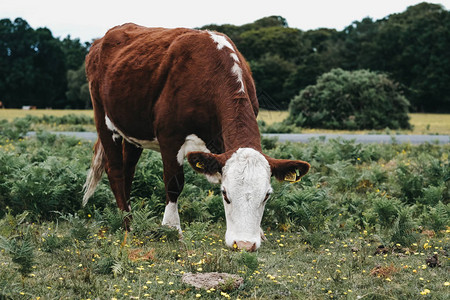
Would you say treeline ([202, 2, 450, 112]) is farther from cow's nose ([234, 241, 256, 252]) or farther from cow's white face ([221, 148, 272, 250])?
cow's nose ([234, 241, 256, 252])

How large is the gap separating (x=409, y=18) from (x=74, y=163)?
62402 millimetres

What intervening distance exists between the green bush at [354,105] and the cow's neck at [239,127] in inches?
769

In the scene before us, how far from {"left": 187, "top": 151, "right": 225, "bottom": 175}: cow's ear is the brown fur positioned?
2 cm

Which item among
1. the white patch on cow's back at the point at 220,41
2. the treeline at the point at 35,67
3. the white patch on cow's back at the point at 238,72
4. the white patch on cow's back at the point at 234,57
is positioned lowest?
the treeline at the point at 35,67

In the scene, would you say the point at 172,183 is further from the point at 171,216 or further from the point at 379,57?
the point at 379,57

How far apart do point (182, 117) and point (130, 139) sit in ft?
4.65

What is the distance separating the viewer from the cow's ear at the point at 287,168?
4.64 meters

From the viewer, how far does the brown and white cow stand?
4465 millimetres

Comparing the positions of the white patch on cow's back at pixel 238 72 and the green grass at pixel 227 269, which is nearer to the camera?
the green grass at pixel 227 269

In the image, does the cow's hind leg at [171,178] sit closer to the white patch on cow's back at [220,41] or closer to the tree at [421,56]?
the white patch on cow's back at [220,41]

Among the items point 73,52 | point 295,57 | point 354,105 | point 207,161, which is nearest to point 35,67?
point 73,52

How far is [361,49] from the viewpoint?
199 ft

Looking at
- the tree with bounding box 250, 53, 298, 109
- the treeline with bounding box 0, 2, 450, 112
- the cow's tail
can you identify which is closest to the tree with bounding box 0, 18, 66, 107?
the treeline with bounding box 0, 2, 450, 112

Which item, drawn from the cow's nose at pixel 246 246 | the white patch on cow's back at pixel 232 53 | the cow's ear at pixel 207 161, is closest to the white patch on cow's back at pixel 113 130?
the white patch on cow's back at pixel 232 53
